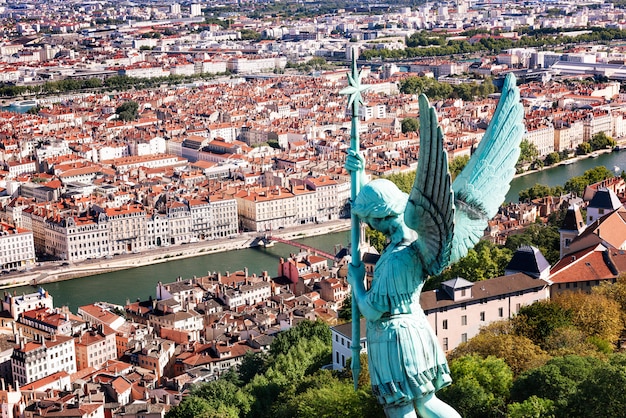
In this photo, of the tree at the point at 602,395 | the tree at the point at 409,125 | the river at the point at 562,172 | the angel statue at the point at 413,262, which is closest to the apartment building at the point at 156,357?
the tree at the point at 602,395

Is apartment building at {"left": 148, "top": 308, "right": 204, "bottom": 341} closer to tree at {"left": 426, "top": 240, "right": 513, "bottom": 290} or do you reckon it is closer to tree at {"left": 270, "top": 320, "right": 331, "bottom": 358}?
tree at {"left": 270, "top": 320, "right": 331, "bottom": 358}

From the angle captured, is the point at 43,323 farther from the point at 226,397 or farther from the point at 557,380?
the point at 557,380

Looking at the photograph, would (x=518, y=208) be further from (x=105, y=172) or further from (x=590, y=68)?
(x=590, y=68)

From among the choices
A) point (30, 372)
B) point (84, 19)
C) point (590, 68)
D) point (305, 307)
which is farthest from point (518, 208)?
point (84, 19)

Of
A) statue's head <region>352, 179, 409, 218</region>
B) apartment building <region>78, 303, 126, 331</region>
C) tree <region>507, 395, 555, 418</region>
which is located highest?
statue's head <region>352, 179, 409, 218</region>

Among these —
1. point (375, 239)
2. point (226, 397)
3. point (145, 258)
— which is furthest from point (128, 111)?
point (226, 397)

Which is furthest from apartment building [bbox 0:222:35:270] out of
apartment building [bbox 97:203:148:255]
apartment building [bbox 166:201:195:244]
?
apartment building [bbox 166:201:195:244]

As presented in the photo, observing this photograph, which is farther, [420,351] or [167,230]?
[167,230]
